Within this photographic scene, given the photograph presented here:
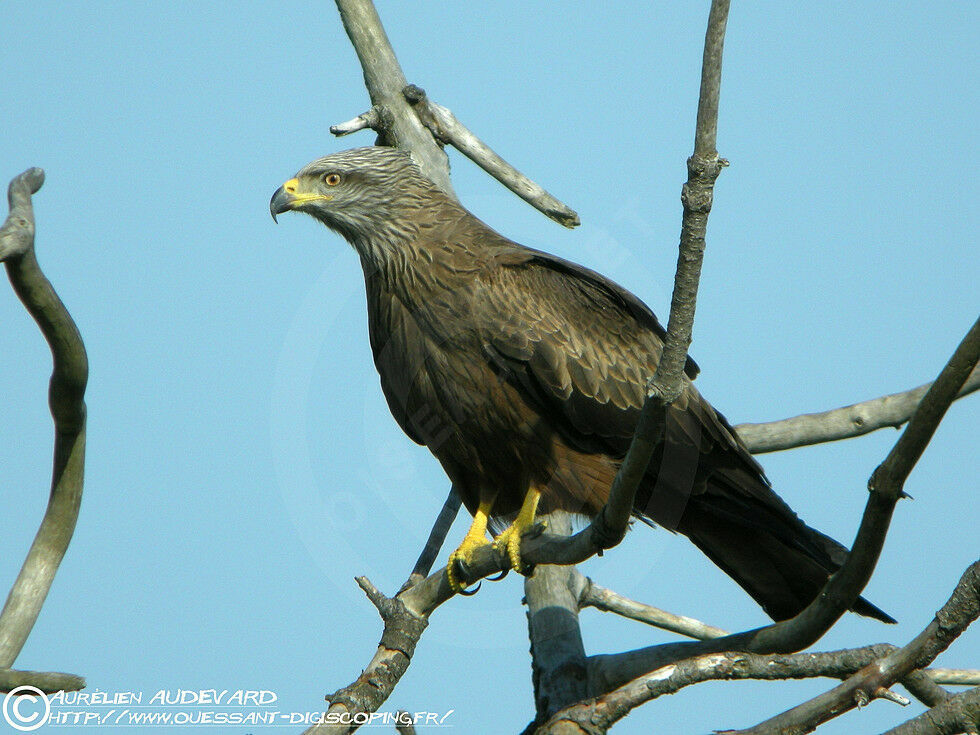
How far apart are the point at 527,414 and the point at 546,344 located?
14.1 inches

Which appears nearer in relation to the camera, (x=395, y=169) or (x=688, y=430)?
(x=688, y=430)

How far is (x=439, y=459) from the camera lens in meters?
5.73

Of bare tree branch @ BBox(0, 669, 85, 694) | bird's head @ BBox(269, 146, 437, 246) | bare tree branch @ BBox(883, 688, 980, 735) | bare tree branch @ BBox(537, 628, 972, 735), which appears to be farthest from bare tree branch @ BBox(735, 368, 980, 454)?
bare tree branch @ BBox(0, 669, 85, 694)

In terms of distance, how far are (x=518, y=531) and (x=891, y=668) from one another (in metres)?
1.93

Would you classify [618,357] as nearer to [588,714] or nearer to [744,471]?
[744,471]

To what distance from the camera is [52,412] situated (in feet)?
14.3

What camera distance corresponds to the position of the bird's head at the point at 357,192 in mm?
6020

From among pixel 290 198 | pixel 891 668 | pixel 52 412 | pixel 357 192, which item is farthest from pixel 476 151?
pixel 891 668

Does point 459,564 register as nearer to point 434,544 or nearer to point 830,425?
point 434,544

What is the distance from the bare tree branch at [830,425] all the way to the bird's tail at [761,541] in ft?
2.84

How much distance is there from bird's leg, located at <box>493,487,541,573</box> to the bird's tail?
2.53ft

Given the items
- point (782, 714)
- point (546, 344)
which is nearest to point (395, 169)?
point (546, 344)

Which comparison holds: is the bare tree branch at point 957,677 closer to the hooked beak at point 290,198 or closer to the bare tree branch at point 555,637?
the bare tree branch at point 555,637

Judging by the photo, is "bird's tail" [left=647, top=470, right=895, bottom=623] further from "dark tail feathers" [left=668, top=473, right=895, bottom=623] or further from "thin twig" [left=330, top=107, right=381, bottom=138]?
"thin twig" [left=330, top=107, right=381, bottom=138]
